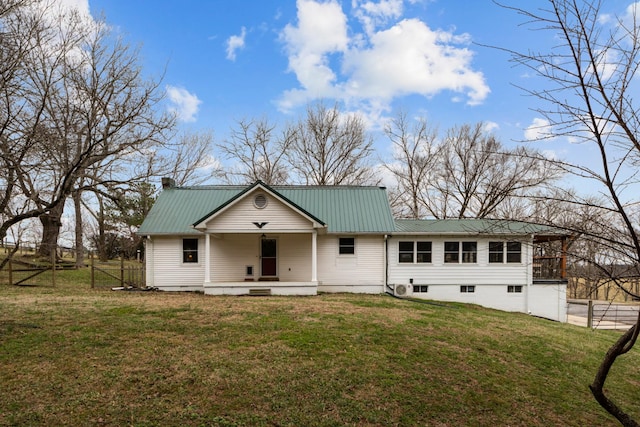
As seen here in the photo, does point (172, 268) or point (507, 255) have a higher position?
point (507, 255)

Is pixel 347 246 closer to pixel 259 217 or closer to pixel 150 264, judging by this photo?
pixel 259 217

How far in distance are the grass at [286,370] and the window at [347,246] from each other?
670 centimetres

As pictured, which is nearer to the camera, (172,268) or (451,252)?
(172,268)

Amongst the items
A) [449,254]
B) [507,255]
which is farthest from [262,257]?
[507,255]

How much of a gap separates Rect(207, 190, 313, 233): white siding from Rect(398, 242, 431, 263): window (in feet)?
15.4

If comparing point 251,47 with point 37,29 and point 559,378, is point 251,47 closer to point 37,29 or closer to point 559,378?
point 37,29

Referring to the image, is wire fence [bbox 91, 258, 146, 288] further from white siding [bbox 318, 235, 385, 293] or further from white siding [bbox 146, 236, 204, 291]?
white siding [bbox 318, 235, 385, 293]

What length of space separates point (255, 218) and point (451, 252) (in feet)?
29.9

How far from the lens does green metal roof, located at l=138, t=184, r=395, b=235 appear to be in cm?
1772

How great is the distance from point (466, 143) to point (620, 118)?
3209 cm

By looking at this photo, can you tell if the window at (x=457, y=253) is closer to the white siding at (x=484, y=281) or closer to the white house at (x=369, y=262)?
the white house at (x=369, y=262)

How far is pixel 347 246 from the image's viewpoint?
17906mm

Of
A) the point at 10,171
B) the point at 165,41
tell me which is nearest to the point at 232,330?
the point at 10,171

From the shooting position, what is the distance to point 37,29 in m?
8.52
